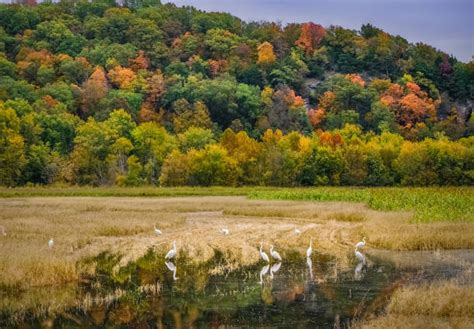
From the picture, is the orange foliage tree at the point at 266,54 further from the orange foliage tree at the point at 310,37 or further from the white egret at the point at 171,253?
the white egret at the point at 171,253

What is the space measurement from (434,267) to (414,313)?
8371 millimetres

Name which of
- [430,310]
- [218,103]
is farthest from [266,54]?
[430,310]

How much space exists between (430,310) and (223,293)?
272 inches

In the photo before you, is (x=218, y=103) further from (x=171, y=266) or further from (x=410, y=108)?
(x=171, y=266)

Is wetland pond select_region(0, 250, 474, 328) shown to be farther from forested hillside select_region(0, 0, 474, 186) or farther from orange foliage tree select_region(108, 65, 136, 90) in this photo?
orange foliage tree select_region(108, 65, 136, 90)

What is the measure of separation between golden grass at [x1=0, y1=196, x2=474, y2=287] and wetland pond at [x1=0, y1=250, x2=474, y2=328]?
1.15 m

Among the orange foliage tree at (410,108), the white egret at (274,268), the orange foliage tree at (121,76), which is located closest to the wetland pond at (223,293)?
the white egret at (274,268)

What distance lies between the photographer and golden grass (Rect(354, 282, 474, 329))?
640 inches

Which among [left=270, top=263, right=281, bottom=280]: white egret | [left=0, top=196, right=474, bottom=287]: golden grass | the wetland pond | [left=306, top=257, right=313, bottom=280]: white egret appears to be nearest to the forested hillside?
[left=0, top=196, right=474, bottom=287]: golden grass

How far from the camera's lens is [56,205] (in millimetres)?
56031

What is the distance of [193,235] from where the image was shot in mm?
Result: 36688

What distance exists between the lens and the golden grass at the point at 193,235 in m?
24.3

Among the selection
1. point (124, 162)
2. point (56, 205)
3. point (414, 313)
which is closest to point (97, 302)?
point (414, 313)

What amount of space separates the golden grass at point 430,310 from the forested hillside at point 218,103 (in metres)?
75.0
